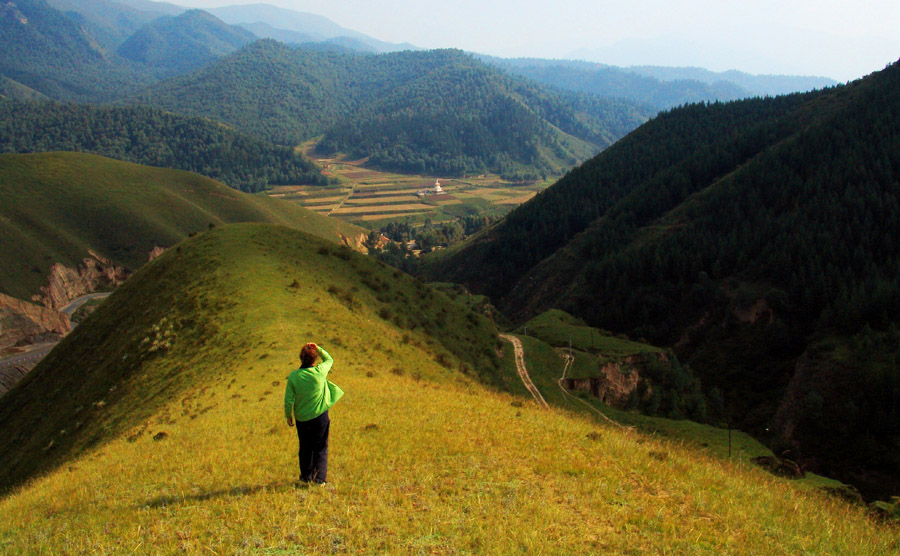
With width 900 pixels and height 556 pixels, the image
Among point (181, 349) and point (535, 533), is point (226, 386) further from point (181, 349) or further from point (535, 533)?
point (535, 533)

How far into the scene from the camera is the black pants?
41.2 feet

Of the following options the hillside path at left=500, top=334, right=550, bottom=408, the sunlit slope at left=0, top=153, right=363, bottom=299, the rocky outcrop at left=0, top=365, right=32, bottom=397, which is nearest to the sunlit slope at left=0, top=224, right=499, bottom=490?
the hillside path at left=500, top=334, right=550, bottom=408

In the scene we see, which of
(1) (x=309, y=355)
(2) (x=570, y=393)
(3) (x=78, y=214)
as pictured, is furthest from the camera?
(3) (x=78, y=214)

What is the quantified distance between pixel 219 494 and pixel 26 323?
122859 millimetres

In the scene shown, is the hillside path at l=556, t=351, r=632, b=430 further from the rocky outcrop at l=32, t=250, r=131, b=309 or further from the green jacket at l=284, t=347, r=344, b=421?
the rocky outcrop at l=32, t=250, r=131, b=309

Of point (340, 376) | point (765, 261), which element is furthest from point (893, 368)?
point (340, 376)

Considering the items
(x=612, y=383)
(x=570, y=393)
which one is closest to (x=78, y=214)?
(x=570, y=393)

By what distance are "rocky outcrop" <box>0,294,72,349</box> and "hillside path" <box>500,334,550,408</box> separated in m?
97.5

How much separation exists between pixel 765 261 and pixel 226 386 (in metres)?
90.7

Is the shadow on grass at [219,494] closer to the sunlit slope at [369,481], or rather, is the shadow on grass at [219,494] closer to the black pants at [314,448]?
the sunlit slope at [369,481]

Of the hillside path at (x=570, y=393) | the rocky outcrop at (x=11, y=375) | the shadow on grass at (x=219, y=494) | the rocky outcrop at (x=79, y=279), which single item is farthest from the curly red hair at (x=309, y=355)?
the rocky outcrop at (x=79, y=279)

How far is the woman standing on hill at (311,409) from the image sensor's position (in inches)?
492

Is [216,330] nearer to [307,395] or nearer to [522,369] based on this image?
[307,395]

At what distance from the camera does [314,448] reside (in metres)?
12.8
